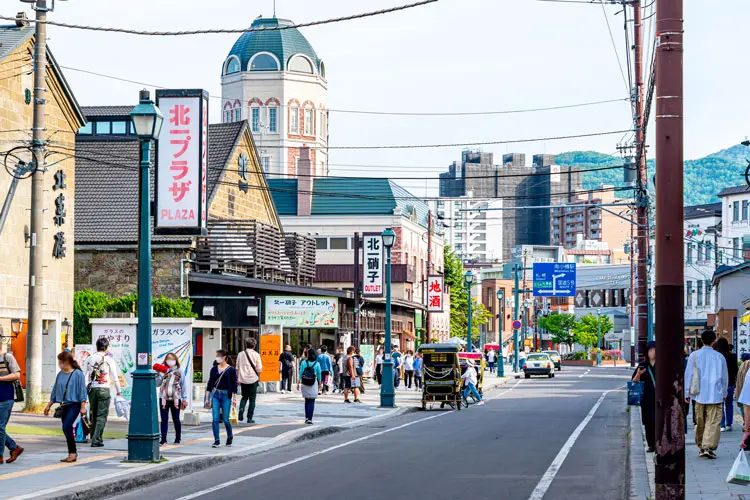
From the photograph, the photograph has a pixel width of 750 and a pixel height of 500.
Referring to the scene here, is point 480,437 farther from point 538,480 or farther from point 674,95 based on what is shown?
point 674,95

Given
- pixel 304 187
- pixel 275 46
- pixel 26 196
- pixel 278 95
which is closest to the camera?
pixel 26 196

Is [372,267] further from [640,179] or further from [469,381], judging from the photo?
[640,179]

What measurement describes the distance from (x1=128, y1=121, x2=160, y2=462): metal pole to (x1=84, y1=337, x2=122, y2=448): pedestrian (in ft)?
8.03

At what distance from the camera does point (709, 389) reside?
18328 millimetres

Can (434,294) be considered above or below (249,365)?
above

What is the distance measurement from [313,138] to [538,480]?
96.1 metres

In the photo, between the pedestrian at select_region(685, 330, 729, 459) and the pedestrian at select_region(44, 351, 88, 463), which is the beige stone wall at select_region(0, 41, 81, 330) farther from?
the pedestrian at select_region(685, 330, 729, 459)

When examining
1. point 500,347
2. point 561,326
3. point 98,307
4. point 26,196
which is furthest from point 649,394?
point 561,326

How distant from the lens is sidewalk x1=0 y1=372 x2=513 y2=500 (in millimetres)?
14852

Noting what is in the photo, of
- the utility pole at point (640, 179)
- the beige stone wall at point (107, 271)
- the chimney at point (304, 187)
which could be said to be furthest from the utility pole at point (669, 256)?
the chimney at point (304, 187)

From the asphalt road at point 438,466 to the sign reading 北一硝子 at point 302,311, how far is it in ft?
42.1

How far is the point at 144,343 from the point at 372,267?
122 feet

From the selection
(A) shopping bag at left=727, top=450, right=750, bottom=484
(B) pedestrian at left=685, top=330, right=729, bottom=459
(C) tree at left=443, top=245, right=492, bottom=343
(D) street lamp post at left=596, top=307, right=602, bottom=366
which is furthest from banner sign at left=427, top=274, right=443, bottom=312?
(D) street lamp post at left=596, top=307, right=602, bottom=366

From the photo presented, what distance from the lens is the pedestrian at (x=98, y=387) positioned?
790 inches
